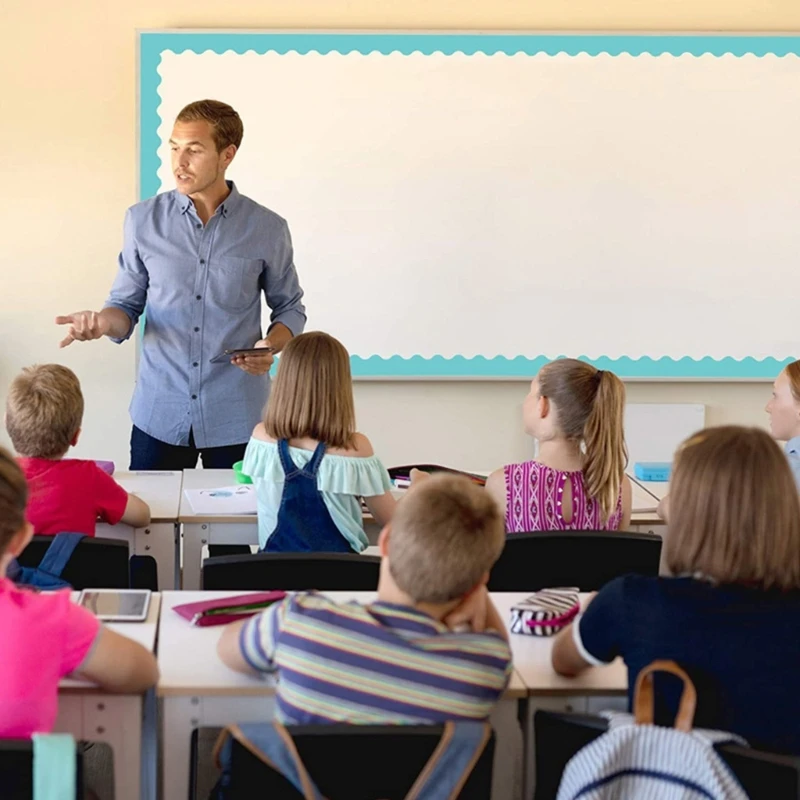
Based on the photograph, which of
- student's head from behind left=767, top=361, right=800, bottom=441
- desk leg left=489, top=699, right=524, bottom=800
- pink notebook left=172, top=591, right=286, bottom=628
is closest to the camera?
desk leg left=489, top=699, right=524, bottom=800

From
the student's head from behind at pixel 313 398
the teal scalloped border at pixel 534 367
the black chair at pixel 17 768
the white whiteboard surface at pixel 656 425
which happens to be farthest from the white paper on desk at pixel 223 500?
the white whiteboard surface at pixel 656 425

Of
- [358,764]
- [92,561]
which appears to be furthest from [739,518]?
[92,561]

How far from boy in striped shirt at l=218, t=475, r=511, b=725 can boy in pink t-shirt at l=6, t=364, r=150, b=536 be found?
1104mm

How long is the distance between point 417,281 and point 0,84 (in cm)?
186

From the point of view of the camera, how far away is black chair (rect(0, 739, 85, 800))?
1.52 metres

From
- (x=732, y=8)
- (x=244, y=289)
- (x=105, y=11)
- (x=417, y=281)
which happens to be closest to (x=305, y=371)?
(x=244, y=289)

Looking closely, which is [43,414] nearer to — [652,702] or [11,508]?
[11,508]

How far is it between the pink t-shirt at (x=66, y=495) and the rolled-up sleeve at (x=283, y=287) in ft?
3.73

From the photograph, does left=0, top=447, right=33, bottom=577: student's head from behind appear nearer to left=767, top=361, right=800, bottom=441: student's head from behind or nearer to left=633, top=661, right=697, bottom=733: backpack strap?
left=633, top=661, right=697, bottom=733: backpack strap

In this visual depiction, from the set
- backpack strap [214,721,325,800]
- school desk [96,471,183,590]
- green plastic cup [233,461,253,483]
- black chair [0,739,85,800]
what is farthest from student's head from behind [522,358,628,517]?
black chair [0,739,85,800]

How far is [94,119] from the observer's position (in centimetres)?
485

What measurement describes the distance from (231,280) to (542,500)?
140 cm

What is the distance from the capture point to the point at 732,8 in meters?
5.00

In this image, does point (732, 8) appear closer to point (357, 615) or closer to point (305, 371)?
point (305, 371)
